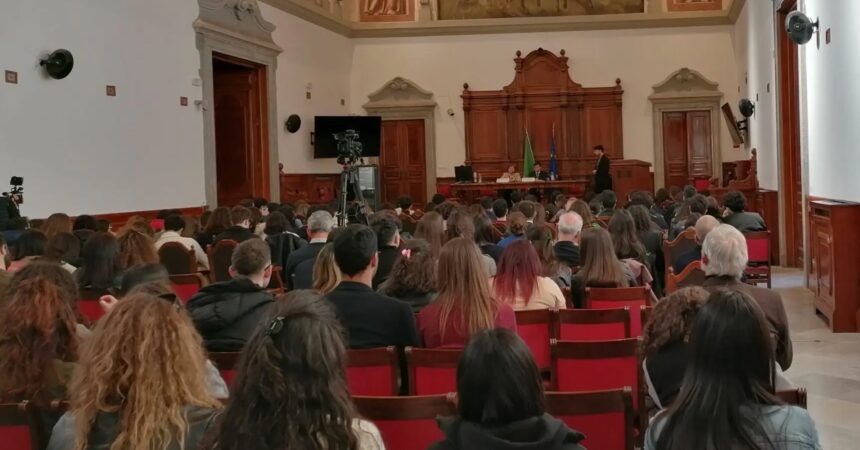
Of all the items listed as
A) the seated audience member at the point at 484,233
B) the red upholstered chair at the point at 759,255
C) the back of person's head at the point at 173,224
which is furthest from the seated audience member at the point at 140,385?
the red upholstered chair at the point at 759,255

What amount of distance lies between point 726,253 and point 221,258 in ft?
15.6

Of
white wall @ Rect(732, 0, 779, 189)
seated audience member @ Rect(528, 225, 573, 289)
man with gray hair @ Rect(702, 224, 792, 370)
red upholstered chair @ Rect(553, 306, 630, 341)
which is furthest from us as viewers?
white wall @ Rect(732, 0, 779, 189)

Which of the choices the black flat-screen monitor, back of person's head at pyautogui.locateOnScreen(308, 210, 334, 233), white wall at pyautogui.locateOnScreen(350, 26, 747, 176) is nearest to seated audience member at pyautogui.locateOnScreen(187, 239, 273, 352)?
back of person's head at pyautogui.locateOnScreen(308, 210, 334, 233)

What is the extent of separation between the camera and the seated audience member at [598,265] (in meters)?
5.39

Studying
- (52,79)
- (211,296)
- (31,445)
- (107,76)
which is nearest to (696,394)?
(31,445)

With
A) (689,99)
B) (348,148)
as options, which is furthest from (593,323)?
(689,99)

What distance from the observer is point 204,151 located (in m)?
14.4

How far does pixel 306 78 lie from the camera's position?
17.9 m

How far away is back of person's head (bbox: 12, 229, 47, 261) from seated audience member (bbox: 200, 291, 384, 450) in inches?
185

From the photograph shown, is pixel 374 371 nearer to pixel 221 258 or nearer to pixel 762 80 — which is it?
pixel 221 258

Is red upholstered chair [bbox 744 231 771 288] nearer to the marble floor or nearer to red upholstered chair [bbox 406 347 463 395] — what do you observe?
the marble floor

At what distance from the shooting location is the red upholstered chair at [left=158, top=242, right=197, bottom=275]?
730 cm

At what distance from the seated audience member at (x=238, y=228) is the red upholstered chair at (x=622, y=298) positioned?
3.65 metres

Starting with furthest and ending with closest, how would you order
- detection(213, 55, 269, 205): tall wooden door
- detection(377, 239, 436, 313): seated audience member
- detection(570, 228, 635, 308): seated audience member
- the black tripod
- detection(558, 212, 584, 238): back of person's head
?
detection(213, 55, 269, 205): tall wooden door < the black tripod < detection(558, 212, 584, 238): back of person's head < detection(570, 228, 635, 308): seated audience member < detection(377, 239, 436, 313): seated audience member
